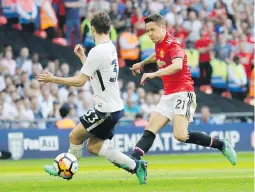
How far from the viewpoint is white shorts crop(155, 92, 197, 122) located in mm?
14539

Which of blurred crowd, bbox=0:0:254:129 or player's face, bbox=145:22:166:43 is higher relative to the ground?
player's face, bbox=145:22:166:43

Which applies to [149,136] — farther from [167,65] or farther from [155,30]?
[155,30]

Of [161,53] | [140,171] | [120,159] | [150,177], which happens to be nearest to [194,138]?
[150,177]

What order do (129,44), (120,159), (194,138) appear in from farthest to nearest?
(129,44)
(194,138)
(120,159)

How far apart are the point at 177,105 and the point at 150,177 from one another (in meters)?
1.35

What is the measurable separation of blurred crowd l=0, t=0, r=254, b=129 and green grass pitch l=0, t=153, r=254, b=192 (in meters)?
2.75

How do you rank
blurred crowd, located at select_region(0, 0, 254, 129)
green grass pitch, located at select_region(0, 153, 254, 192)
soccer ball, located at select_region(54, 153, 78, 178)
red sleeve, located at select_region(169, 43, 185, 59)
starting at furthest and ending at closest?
blurred crowd, located at select_region(0, 0, 254, 129) → red sleeve, located at select_region(169, 43, 185, 59) → soccer ball, located at select_region(54, 153, 78, 178) → green grass pitch, located at select_region(0, 153, 254, 192)

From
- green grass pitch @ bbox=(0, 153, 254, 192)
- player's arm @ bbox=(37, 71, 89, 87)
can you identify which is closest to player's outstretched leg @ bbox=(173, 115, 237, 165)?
green grass pitch @ bbox=(0, 153, 254, 192)

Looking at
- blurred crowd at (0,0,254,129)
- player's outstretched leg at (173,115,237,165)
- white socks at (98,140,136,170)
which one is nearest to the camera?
white socks at (98,140,136,170)

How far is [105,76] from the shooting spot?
13188mm

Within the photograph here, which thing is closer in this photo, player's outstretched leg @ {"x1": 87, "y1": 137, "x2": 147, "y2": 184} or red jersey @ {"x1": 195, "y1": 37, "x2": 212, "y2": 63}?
player's outstretched leg @ {"x1": 87, "y1": 137, "x2": 147, "y2": 184}

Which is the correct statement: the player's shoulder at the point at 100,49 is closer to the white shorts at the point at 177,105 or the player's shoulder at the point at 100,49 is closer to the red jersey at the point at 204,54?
the white shorts at the point at 177,105

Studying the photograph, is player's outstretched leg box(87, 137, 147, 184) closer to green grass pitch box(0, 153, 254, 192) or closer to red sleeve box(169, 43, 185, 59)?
green grass pitch box(0, 153, 254, 192)

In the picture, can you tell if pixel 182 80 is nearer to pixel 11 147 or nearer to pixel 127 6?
pixel 11 147
